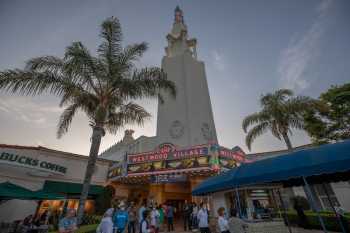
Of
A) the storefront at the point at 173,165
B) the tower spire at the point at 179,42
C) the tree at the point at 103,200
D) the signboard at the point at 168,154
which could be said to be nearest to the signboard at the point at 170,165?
the storefront at the point at 173,165

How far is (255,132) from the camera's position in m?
18.5

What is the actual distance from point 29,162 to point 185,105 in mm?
16402

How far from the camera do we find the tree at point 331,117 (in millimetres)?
16047

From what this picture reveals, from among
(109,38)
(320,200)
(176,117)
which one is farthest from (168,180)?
(320,200)

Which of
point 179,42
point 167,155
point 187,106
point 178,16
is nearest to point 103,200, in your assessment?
point 167,155

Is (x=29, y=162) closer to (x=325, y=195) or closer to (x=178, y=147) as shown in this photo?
(x=178, y=147)

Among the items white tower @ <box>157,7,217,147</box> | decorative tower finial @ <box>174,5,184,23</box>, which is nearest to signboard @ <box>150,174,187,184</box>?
white tower @ <box>157,7,217,147</box>

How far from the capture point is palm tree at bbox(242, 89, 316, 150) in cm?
1712

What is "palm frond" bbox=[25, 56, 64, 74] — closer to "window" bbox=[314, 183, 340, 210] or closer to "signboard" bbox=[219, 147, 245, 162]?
"signboard" bbox=[219, 147, 245, 162]

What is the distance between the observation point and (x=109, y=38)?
39.1 feet

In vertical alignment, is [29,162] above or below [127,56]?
below

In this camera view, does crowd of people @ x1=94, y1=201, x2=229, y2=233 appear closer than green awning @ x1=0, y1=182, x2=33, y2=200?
Yes

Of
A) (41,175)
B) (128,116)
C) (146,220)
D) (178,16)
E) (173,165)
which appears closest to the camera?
(146,220)

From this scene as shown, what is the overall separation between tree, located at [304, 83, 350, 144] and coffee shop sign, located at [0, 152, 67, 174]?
2221 centimetres
